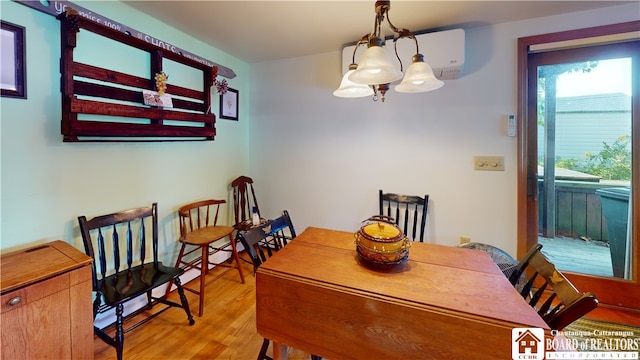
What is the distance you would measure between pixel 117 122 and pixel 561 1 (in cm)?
320

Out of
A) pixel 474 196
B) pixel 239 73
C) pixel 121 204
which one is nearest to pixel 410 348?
pixel 474 196

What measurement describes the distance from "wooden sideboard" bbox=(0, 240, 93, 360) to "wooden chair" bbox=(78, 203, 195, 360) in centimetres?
14

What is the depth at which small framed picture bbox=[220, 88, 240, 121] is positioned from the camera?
289 centimetres

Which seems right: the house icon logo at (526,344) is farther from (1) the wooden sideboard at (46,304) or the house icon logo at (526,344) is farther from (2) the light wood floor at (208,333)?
(1) the wooden sideboard at (46,304)

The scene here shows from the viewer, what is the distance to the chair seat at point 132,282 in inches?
60.7

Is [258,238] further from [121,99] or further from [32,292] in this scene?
[121,99]

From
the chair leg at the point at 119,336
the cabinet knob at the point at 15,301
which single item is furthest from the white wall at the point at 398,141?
the cabinet knob at the point at 15,301

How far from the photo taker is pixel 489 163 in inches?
92.8

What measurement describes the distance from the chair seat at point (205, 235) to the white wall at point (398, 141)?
0.93 meters

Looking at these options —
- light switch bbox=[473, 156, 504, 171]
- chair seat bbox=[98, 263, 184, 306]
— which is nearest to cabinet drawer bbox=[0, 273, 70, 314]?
chair seat bbox=[98, 263, 184, 306]

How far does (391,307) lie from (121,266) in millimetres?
1971

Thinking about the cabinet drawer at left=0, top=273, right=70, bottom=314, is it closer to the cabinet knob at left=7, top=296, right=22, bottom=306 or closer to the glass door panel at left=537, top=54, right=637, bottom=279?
the cabinet knob at left=7, top=296, right=22, bottom=306

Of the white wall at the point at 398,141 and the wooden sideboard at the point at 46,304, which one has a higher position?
the white wall at the point at 398,141

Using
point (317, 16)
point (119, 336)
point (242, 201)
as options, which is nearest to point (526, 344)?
point (119, 336)
